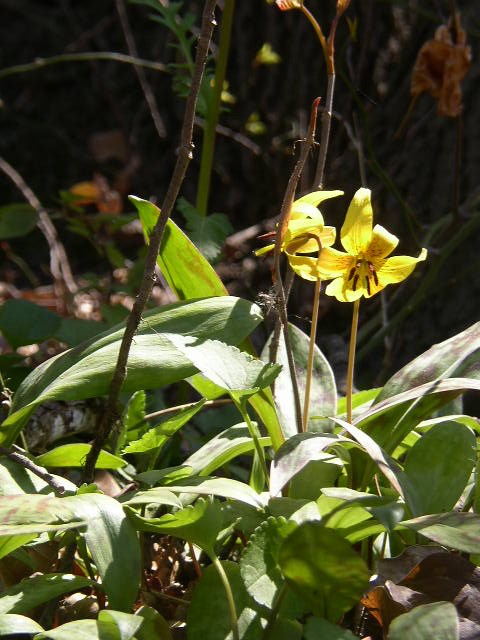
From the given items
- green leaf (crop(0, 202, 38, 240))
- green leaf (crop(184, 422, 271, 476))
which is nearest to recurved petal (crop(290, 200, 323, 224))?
green leaf (crop(184, 422, 271, 476))

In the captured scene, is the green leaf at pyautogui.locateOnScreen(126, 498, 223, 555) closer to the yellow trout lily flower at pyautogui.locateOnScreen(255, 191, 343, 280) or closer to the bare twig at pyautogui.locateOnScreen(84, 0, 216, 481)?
the bare twig at pyautogui.locateOnScreen(84, 0, 216, 481)

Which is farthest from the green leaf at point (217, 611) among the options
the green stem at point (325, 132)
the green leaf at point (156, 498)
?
the green stem at point (325, 132)

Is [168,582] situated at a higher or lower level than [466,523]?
lower

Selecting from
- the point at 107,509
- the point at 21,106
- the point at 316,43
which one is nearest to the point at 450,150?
the point at 316,43

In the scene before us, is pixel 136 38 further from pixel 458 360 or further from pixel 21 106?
pixel 458 360

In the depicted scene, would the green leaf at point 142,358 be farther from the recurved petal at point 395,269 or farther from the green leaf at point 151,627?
the green leaf at point 151,627

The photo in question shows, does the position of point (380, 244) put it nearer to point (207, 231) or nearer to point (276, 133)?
point (207, 231)

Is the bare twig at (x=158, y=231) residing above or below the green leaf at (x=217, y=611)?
above
